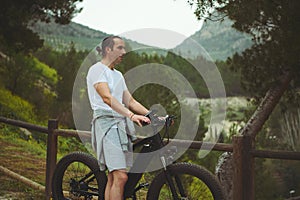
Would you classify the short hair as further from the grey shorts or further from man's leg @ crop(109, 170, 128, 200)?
man's leg @ crop(109, 170, 128, 200)

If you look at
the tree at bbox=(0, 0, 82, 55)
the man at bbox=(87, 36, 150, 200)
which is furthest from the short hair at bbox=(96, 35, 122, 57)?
the tree at bbox=(0, 0, 82, 55)

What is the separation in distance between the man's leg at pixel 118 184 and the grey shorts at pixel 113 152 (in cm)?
4

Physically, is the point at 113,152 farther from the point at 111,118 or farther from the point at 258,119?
the point at 258,119

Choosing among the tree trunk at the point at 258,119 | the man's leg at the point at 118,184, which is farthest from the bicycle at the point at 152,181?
the tree trunk at the point at 258,119

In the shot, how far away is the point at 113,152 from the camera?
11.3ft

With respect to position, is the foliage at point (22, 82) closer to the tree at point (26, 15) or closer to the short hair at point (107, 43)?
the tree at point (26, 15)

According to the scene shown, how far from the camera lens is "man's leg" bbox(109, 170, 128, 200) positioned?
3453 mm

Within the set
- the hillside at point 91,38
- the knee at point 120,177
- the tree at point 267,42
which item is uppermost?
the hillside at point 91,38

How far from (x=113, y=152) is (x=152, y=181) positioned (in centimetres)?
32

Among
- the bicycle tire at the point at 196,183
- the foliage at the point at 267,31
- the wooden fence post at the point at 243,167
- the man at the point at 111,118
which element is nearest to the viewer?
the bicycle tire at the point at 196,183

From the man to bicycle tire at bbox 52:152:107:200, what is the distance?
22 cm

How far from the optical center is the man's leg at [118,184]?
11.3ft

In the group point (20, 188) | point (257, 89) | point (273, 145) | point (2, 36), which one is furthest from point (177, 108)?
point (20, 188)

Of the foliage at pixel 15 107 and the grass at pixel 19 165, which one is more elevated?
the foliage at pixel 15 107
